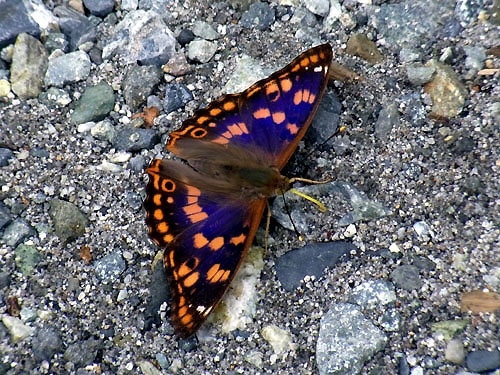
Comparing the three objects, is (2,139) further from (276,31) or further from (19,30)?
(276,31)

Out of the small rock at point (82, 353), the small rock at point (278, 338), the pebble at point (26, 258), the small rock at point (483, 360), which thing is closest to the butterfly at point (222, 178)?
the small rock at point (278, 338)

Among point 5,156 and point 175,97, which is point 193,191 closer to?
point 175,97

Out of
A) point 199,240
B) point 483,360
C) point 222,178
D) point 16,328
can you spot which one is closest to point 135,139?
point 222,178

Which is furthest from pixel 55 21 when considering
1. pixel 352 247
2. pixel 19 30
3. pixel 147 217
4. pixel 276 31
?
pixel 352 247

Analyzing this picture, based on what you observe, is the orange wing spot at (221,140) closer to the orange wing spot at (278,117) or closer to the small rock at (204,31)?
the orange wing spot at (278,117)

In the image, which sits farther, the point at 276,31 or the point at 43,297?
the point at 276,31
